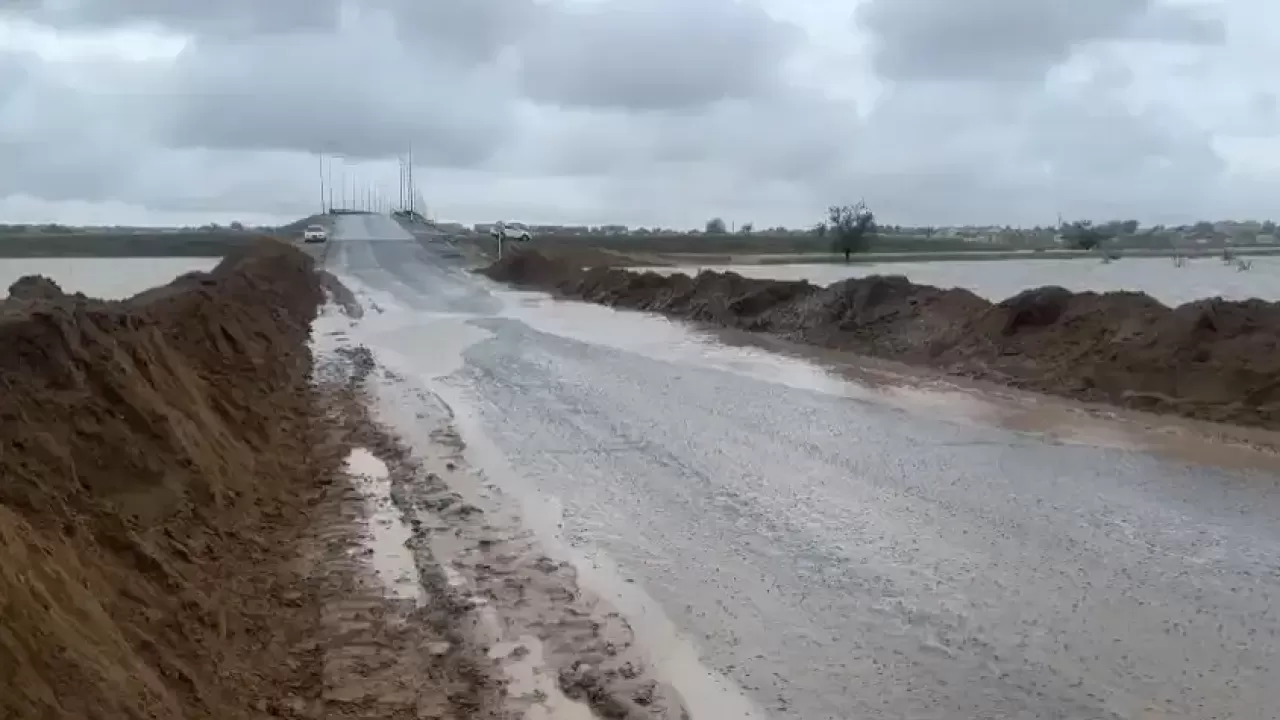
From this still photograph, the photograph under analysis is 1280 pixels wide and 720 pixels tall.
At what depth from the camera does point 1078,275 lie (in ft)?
174

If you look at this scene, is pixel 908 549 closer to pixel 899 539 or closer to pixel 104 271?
pixel 899 539

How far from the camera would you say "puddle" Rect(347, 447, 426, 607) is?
27.8ft

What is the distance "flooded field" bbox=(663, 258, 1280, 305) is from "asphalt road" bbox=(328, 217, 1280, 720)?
23.7m

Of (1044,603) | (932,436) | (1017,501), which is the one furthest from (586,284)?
(1044,603)

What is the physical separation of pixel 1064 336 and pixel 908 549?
12.1m

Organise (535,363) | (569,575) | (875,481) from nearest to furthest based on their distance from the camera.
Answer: (569,575), (875,481), (535,363)

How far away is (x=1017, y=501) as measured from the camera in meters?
10.9

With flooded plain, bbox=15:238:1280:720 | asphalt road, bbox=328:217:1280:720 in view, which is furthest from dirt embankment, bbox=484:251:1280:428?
asphalt road, bbox=328:217:1280:720

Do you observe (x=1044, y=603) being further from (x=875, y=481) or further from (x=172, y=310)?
(x=172, y=310)

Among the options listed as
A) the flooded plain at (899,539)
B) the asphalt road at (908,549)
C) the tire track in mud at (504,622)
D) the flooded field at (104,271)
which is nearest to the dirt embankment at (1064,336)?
the flooded plain at (899,539)

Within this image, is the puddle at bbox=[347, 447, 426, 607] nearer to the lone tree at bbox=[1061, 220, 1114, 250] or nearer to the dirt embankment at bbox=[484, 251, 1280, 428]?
the dirt embankment at bbox=[484, 251, 1280, 428]

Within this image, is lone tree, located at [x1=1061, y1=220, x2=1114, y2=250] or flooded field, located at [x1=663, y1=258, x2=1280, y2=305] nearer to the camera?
flooded field, located at [x1=663, y1=258, x2=1280, y2=305]

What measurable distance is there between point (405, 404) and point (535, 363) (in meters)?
4.98

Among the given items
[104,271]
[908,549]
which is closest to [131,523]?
[908,549]
